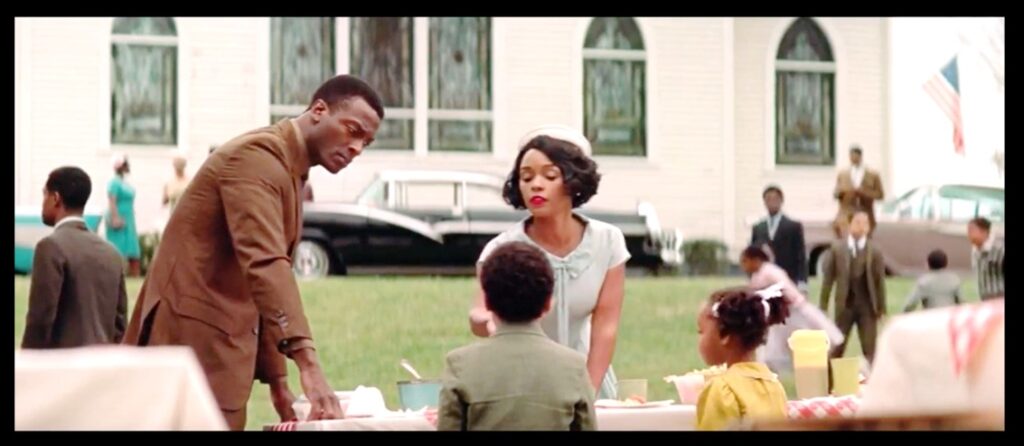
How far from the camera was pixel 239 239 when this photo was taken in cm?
524

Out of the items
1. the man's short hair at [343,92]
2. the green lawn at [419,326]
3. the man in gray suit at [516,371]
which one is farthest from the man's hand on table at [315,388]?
the green lawn at [419,326]

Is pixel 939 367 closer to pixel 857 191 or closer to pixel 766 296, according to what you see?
pixel 766 296

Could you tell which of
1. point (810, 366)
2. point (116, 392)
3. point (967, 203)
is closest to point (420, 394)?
point (810, 366)

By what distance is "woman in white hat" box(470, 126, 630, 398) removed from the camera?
5.98 meters

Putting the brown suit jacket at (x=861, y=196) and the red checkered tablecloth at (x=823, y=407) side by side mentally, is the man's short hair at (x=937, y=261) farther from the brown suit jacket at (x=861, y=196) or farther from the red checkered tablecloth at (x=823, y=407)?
the red checkered tablecloth at (x=823, y=407)

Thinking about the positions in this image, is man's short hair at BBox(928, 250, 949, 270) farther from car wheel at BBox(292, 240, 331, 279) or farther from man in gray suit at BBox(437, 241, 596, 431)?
man in gray suit at BBox(437, 241, 596, 431)

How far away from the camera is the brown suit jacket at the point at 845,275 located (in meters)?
16.4

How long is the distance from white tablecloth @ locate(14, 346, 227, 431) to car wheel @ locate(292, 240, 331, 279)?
20.8m

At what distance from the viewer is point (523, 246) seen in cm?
472

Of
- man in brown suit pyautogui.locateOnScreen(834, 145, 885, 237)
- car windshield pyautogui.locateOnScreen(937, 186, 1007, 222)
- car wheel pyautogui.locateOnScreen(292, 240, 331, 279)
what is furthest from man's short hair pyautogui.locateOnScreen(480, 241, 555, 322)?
car windshield pyautogui.locateOnScreen(937, 186, 1007, 222)

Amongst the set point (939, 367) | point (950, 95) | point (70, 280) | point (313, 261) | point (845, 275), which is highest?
point (950, 95)

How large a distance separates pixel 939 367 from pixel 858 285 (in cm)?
1380

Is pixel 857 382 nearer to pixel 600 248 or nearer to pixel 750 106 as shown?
pixel 600 248
